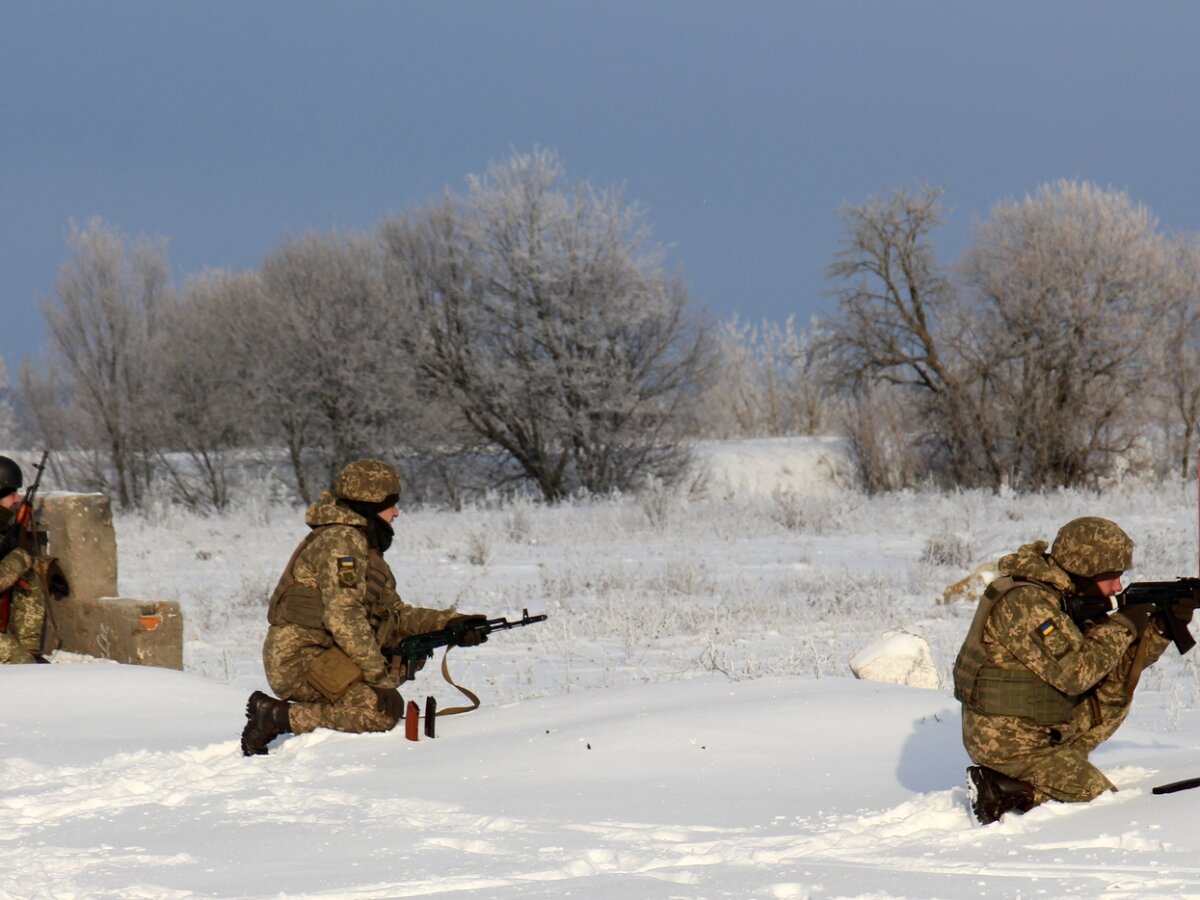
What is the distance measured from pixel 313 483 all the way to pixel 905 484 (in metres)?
13.3

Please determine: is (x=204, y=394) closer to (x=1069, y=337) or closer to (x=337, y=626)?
(x=1069, y=337)

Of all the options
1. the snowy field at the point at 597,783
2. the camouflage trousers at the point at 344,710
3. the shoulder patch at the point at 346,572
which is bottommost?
the snowy field at the point at 597,783

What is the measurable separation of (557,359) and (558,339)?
1.42 ft

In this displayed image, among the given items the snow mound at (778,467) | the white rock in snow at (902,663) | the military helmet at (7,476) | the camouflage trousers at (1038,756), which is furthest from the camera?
the snow mound at (778,467)

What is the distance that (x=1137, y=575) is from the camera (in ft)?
40.8

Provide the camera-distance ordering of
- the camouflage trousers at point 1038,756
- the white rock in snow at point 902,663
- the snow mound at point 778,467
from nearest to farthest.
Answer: the camouflage trousers at point 1038,756
the white rock in snow at point 902,663
the snow mound at point 778,467

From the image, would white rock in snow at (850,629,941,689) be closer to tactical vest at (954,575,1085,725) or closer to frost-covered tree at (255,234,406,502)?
tactical vest at (954,575,1085,725)

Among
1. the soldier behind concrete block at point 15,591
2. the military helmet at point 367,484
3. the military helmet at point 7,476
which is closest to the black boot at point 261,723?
the military helmet at point 367,484

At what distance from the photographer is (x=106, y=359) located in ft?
98.5

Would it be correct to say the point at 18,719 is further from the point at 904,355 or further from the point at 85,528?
the point at 904,355

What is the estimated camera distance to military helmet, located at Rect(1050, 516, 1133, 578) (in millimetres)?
4262

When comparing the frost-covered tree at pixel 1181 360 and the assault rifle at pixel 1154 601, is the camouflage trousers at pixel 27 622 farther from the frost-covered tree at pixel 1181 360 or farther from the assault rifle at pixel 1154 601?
the frost-covered tree at pixel 1181 360

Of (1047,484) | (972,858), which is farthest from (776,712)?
(1047,484)

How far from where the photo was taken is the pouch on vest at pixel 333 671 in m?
6.11
